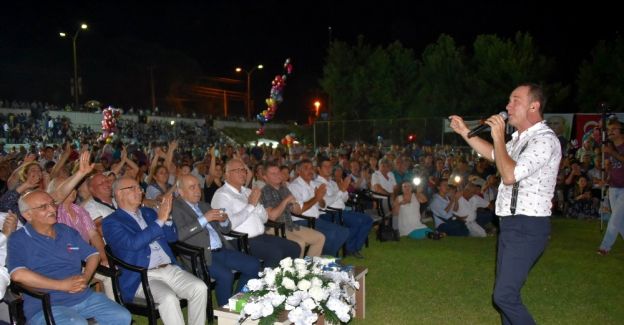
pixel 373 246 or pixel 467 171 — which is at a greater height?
pixel 467 171

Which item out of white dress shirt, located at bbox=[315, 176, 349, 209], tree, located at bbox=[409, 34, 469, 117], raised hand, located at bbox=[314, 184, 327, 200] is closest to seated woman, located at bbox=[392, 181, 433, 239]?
white dress shirt, located at bbox=[315, 176, 349, 209]

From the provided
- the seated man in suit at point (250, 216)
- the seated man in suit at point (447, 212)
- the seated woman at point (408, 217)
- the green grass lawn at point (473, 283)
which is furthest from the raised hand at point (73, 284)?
the seated man in suit at point (447, 212)

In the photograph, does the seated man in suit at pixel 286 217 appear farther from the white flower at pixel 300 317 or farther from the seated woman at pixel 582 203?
the seated woman at pixel 582 203

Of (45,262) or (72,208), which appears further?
(72,208)

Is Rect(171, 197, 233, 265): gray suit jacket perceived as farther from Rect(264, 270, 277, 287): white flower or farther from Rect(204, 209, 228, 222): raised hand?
Rect(264, 270, 277, 287): white flower

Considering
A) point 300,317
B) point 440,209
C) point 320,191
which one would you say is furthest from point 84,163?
point 440,209

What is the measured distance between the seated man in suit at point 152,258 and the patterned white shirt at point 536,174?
92.5 inches

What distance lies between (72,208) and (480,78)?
2407cm

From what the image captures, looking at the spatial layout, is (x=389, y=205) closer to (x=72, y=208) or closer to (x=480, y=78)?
(x=72, y=208)

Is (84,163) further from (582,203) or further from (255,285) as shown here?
(582,203)

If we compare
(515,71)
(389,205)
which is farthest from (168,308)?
(515,71)

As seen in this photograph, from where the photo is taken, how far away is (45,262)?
3.29 metres

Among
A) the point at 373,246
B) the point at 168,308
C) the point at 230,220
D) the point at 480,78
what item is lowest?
the point at 373,246

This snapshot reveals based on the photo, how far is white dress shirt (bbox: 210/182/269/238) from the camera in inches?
199
